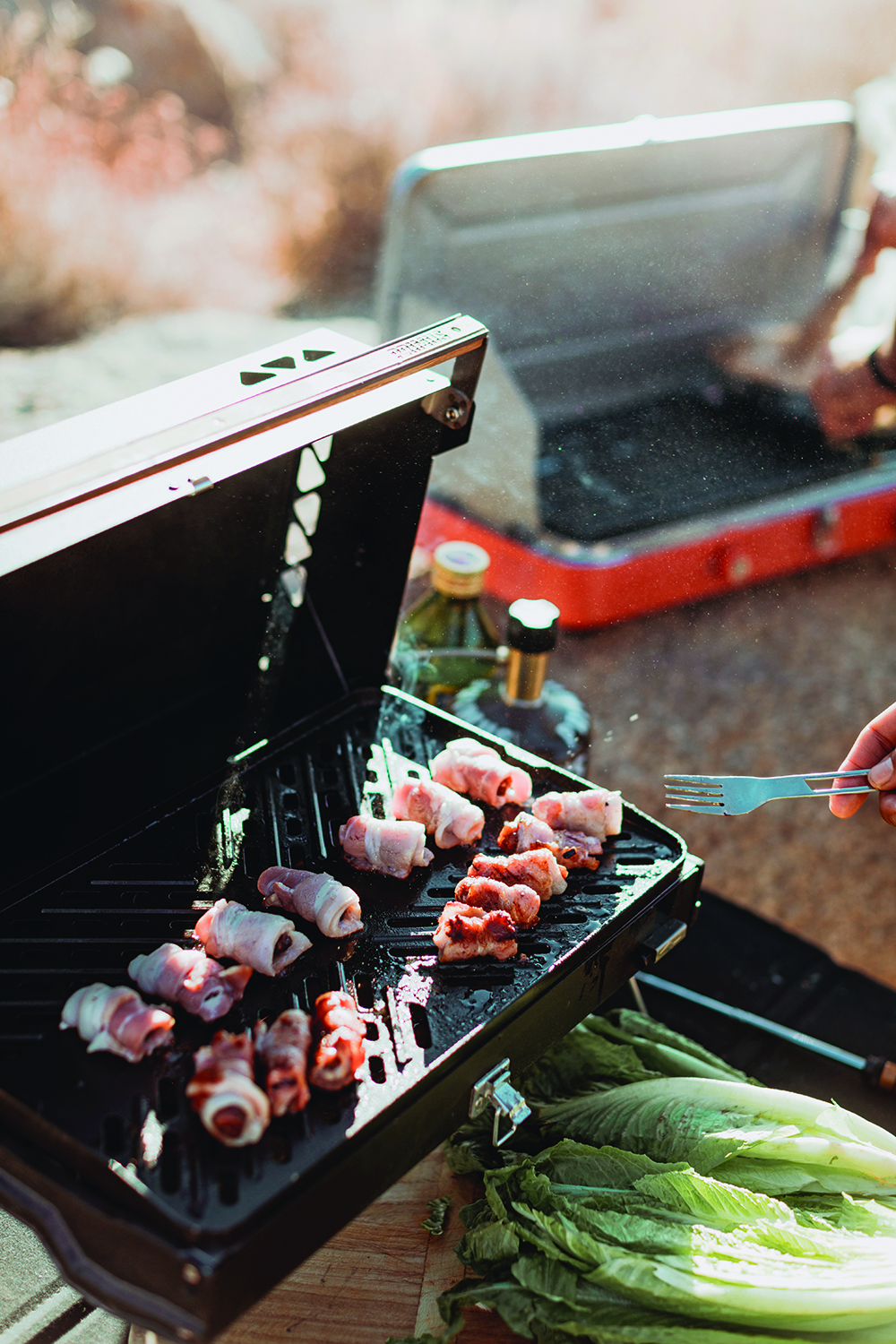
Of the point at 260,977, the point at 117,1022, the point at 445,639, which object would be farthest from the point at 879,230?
the point at 117,1022

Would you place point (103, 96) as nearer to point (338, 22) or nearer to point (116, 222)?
point (116, 222)

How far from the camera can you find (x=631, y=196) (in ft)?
11.2

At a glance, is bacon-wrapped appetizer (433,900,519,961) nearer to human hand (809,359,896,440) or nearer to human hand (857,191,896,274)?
human hand (809,359,896,440)

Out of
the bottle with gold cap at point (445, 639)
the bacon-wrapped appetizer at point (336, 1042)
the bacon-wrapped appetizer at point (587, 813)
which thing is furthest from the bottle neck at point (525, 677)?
the bacon-wrapped appetizer at point (336, 1042)

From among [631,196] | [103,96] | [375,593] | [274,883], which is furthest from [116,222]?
[274,883]

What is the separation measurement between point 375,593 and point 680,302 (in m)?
1.70

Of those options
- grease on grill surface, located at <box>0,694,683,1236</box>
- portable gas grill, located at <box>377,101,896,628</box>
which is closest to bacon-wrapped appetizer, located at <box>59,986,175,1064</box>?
grease on grill surface, located at <box>0,694,683,1236</box>

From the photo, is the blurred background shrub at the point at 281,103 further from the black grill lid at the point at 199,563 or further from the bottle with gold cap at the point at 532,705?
the black grill lid at the point at 199,563

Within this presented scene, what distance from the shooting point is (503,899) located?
129cm

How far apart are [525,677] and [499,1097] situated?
2.66 ft

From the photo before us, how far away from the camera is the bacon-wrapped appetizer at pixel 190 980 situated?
1.16m

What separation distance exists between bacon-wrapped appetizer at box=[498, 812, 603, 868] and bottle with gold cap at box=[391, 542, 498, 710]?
0.54 m

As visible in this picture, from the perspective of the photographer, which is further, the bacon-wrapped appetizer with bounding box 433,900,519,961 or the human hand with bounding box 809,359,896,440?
the human hand with bounding box 809,359,896,440

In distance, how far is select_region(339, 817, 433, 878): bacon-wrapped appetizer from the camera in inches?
53.8
